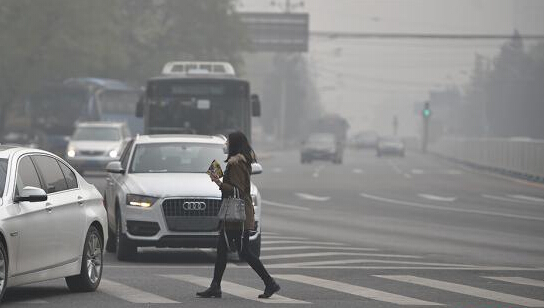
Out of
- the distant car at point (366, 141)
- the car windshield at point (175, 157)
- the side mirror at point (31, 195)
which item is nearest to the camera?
the side mirror at point (31, 195)

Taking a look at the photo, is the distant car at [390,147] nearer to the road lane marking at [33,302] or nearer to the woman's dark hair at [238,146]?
the woman's dark hair at [238,146]

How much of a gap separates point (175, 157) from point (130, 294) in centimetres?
550

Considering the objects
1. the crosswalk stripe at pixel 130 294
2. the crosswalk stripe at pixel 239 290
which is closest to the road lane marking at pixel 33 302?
the crosswalk stripe at pixel 130 294

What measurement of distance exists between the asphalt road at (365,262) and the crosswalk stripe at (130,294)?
1cm

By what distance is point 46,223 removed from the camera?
12617 millimetres

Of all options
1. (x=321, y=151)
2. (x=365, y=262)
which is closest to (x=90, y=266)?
(x=365, y=262)

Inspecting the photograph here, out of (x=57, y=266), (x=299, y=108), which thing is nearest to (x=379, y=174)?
(x=57, y=266)

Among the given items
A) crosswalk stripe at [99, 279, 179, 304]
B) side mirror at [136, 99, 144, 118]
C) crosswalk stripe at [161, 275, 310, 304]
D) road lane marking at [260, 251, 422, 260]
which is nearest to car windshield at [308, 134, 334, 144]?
side mirror at [136, 99, 144, 118]

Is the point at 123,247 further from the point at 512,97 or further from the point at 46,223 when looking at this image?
the point at 512,97

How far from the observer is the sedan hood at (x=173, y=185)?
1711 centimetres

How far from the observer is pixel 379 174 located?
185 ft

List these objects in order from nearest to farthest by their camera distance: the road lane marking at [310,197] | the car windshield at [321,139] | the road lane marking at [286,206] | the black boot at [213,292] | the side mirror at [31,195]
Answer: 1. the side mirror at [31,195]
2. the black boot at [213,292]
3. the road lane marking at [286,206]
4. the road lane marking at [310,197]
5. the car windshield at [321,139]

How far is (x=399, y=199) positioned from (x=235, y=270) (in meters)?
19.9

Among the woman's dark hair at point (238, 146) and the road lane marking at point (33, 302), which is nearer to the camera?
the road lane marking at point (33, 302)
